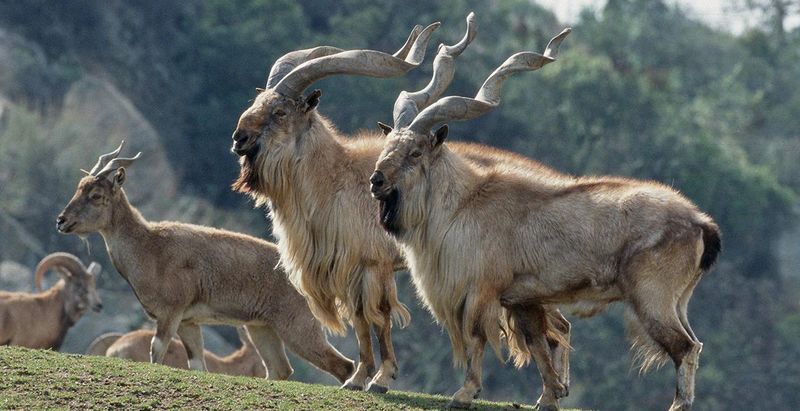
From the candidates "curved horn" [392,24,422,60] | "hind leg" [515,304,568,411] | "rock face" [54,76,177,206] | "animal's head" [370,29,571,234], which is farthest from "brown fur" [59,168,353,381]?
"rock face" [54,76,177,206]

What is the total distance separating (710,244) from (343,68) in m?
3.89

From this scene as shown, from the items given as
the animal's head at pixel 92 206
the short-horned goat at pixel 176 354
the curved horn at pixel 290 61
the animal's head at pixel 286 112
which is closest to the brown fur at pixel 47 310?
the short-horned goat at pixel 176 354

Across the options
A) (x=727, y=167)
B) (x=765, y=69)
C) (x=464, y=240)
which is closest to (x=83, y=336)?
(x=464, y=240)

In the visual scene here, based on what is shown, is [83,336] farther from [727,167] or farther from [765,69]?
[765,69]

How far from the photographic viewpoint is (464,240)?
13297mm

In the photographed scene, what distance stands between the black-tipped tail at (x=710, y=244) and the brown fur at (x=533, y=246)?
0.05ft

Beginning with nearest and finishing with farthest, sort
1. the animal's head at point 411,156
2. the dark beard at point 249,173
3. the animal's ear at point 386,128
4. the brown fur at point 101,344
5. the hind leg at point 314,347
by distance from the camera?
1. the animal's head at point 411,156
2. the animal's ear at point 386,128
3. the dark beard at point 249,173
4. the hind leg at point 314,347
5. the brown fur at point 101,344

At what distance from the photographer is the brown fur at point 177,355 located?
60.4 feet

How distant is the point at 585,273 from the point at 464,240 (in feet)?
3.54

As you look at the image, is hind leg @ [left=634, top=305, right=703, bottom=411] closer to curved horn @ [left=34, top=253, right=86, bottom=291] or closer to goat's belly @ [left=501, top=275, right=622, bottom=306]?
goat's belly @ [left=501, top=275, right=622, bottom=306]

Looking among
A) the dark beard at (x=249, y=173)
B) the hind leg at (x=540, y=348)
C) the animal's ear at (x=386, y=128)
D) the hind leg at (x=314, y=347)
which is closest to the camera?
the hind leg at (x=540, y=348)

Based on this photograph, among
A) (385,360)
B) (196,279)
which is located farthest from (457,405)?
(196,279)

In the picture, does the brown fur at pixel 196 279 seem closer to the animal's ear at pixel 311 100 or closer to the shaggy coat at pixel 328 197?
the shaggy coat at pixel 328 197

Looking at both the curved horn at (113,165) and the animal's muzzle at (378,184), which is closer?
the animal's muzzle at (378,184)
